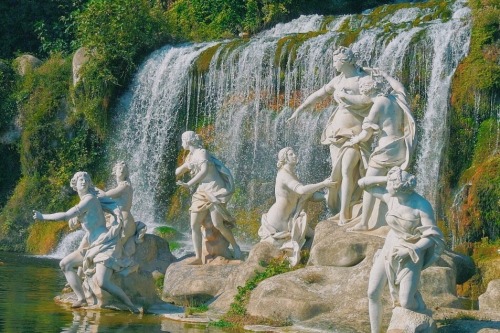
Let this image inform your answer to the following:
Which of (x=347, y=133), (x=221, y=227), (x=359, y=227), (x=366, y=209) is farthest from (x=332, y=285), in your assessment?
(x=221, y=227)

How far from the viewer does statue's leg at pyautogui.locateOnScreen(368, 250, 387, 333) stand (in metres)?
12.6

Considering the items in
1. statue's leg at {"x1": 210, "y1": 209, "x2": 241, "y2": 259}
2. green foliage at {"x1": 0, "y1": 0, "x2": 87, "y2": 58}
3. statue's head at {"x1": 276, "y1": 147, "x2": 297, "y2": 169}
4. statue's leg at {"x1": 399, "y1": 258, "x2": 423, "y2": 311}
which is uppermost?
green foliage at {"x1": 0, "y1": 0, "x2": 87, "y2": 58}

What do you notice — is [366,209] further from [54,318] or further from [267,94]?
[267,94]

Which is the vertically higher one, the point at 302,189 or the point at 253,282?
the point at 302,189

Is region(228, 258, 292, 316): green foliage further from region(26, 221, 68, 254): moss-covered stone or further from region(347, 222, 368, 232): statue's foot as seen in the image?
region(26, 221, 68, 254): moss-covered stone

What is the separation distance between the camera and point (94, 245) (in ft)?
51.7

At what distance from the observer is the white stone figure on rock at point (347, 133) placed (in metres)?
16.4

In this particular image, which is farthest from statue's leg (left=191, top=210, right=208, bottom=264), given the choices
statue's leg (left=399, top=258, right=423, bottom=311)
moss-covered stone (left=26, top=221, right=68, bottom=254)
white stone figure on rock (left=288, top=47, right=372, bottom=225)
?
moss-covered stone (left=26, top=221, right=68, bottom=254)

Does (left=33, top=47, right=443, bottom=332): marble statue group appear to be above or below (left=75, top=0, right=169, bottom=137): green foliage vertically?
below

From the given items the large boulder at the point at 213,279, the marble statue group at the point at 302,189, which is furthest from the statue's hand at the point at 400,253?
the large boulder at the point at 213,279

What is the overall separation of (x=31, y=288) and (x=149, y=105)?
45.5 ft

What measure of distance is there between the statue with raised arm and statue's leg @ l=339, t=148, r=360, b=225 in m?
0.34

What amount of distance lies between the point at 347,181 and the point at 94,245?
3556 mm

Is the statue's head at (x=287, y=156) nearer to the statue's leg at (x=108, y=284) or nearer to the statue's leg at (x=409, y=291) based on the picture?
the statue's leg at (x=108, y=284)
